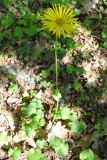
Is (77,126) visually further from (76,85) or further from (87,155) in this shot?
(76,85)

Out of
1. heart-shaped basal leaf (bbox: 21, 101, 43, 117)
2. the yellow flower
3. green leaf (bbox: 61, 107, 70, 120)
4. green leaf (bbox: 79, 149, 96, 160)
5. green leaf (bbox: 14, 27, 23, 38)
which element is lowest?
green leaf (bbox: 79, 149, 96, 160)

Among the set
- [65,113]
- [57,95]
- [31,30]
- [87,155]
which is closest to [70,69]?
[57,95]

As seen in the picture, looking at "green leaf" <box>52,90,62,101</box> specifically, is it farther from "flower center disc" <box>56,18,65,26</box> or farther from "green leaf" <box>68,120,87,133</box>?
"flower center disc" <box>56,18,65,26</box>

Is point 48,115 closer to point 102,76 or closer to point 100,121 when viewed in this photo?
point 100,121

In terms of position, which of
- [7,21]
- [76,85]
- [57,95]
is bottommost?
[57,95]

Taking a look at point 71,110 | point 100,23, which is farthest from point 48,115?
point 100,23

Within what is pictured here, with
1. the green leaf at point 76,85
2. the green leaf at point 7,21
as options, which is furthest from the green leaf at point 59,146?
the green leaf at point 7,21

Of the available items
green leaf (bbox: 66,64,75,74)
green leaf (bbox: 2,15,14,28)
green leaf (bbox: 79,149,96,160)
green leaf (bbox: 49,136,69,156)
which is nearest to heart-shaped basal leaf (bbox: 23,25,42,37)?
green leaf (bbox: 2,15,14,28)
